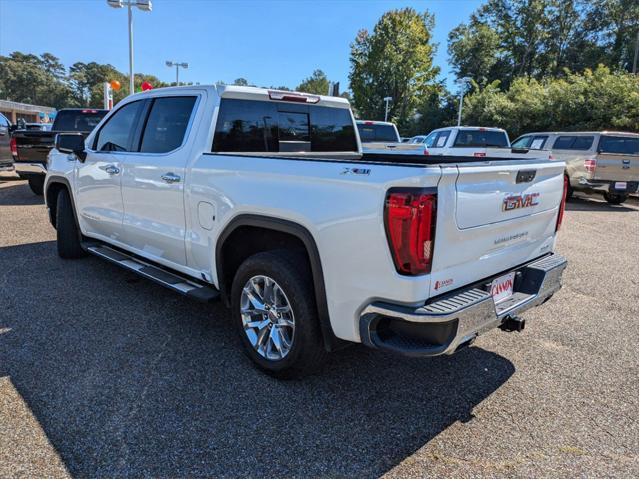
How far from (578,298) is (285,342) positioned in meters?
3.58

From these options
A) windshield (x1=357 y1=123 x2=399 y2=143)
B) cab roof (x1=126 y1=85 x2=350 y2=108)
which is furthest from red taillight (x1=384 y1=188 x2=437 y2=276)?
windshield (x1=357 y1=123 x2=399 y2=143)

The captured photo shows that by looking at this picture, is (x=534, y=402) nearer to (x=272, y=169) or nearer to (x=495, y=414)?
(x=495, y=414)

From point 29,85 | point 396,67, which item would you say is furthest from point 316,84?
point 29,85

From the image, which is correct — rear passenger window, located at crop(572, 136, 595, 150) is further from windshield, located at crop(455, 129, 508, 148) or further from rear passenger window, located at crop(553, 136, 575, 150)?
windshield, located at crop(455, 129, 508, 148)

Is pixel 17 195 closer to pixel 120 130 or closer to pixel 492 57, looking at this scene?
pixel 120 130

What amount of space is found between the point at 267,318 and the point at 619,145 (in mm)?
12302

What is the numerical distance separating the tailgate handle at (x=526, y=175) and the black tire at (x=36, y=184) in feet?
35.0

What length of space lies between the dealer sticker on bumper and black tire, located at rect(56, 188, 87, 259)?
4757 mm

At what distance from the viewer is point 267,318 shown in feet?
10.3

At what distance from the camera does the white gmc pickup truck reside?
2.36 m

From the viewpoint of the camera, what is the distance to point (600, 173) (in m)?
11.9

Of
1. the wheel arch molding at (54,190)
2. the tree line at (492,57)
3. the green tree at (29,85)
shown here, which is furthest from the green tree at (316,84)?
the wheel arch molding at (54,190)

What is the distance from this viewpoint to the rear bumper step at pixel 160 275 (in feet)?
11.6

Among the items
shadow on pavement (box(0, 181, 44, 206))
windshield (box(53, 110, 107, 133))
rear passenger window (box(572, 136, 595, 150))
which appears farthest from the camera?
rear passenger window (box(572, 136, 595, 150))
